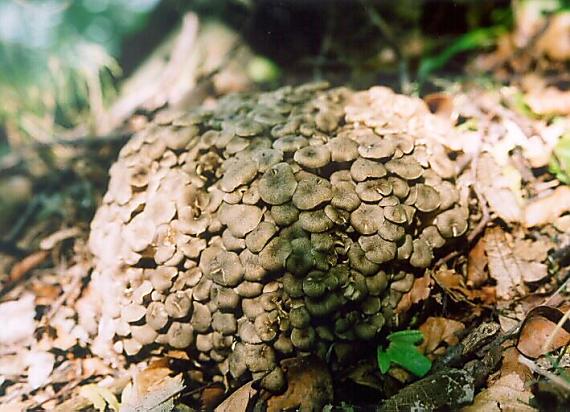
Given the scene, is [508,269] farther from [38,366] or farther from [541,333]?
[38,366]

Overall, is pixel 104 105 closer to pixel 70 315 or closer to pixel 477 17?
pixel 70 315

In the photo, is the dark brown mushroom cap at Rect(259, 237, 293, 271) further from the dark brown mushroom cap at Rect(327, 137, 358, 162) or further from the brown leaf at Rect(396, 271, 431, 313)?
the brown leaf at Rect(396, 271, 431, 313)

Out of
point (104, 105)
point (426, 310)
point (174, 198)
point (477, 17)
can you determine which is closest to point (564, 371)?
point (426, 310)

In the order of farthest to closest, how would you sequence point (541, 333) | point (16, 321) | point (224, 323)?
point (16, 321)
point (224, 323)
point (541, 333)

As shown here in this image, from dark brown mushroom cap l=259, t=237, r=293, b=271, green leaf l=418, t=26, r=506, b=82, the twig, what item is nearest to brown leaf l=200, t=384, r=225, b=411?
dark brown mushroom cap l=259, t=237, r=293, b=271

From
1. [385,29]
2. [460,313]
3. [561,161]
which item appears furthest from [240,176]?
[385,29]

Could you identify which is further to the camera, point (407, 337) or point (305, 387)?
point (407, 337)
